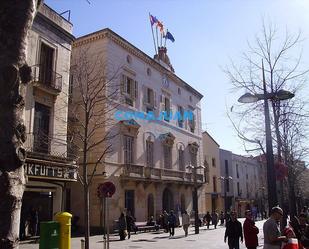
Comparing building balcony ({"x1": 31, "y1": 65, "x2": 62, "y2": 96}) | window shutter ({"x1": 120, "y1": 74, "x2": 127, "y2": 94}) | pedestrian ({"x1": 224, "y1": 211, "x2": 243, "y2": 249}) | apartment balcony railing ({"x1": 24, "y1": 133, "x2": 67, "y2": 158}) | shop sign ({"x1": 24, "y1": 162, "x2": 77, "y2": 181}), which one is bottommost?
pedestrian ({"x1": 224, "y1": 211, "x2": 243, "y2": 249})

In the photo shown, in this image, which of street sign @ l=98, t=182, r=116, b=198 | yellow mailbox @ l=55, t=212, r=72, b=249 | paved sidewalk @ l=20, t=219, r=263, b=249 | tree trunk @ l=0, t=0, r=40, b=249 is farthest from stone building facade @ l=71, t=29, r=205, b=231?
tree trunk @ l=0, t=0, r=40, b=249

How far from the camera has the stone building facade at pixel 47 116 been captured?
19.9 meters

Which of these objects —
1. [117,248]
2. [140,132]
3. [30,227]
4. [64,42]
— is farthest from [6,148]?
[140,132]

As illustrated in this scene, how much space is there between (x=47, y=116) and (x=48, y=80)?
6.60 feet

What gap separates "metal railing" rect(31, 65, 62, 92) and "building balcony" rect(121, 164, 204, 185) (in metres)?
9.16

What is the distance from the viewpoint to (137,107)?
3200cm

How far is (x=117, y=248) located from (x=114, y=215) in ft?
33.3

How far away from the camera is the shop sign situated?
734 inches

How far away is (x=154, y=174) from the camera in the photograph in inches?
1259

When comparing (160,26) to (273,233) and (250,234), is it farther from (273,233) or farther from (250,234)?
(273,233)

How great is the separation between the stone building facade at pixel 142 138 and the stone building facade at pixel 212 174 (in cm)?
767

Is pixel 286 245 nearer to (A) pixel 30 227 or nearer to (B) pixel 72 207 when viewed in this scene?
(A) pixel 30 227

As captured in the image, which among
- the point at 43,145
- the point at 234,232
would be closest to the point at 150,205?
the point at 43,145

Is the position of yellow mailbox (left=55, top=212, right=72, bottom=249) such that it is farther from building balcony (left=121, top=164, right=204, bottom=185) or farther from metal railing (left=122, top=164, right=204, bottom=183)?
metal railing (left=122, top=164, right=204, bottom=183)
